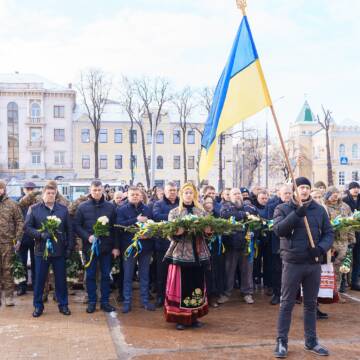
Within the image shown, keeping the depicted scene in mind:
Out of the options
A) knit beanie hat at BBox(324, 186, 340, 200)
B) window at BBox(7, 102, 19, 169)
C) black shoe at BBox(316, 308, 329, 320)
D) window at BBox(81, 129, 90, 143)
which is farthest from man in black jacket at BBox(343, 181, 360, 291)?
window at BBox(7, 102, 19, 169)

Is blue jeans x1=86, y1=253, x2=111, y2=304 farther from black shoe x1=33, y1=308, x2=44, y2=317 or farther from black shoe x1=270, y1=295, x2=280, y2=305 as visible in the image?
black shoe x1=270, y1=295, x2=280, y2=305

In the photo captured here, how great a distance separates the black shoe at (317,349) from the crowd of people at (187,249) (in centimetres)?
2

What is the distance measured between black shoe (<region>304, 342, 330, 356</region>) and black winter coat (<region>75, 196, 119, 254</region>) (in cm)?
343

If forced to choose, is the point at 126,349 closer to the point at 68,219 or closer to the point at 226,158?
the point at 68,219

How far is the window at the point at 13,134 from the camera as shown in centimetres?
6184

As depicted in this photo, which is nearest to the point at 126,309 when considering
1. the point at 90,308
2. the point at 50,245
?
the point at 90,308

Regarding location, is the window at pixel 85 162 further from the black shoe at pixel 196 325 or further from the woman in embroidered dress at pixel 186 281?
the black shoe at pixel 196 325

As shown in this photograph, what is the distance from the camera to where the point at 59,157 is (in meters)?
62.3

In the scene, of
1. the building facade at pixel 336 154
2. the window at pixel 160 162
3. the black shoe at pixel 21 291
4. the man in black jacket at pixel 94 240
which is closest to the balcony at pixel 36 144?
the window at pixel 160 162

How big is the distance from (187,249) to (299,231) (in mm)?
1837

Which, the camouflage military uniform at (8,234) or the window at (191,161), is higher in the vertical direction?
the window at (191,161)

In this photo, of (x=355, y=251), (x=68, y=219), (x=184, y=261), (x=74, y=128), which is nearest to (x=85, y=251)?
(x=68, y=219)

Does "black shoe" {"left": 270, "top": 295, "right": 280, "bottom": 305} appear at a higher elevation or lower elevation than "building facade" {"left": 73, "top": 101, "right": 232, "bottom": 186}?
lower

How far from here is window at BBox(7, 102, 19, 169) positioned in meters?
61.8
